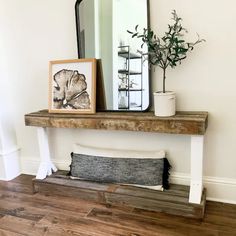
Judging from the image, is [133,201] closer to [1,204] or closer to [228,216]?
[228,216]

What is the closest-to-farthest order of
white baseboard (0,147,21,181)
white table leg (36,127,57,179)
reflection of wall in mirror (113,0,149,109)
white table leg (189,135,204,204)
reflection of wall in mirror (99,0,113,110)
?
white table leg (189,135,204,204)
reflection of wall in mirror (113,0,149,109)
reflection of wall in mirror (99,0,113,110)
white table leg (36,127,57,179)
white baseboard (0,147,21,181)

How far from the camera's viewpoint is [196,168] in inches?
71.7

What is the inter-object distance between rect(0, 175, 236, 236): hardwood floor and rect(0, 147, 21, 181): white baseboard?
Answer: 0.49 metres

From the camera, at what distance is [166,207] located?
6.07ft

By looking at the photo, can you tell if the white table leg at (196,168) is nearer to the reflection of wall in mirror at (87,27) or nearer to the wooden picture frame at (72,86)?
the wooden picture frame at (72,86)

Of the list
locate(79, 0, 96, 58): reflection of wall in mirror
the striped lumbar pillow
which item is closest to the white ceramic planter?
the striped lumbar pillow

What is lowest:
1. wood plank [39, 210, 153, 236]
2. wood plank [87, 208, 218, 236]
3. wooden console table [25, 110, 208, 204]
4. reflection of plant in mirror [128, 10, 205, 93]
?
wood plank [39, 210, 153, 236]

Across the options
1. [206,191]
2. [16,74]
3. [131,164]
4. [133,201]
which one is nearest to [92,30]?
[16,74]

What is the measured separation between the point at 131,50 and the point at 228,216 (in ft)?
4.64

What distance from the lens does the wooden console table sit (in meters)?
1.72

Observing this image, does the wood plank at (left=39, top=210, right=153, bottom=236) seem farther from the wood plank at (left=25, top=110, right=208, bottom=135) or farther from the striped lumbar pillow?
the wood plank at (left=25, top=110, right=208, bottom=135)

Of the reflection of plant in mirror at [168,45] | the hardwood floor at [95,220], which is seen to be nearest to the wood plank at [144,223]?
the hardwood floor at [95,220]

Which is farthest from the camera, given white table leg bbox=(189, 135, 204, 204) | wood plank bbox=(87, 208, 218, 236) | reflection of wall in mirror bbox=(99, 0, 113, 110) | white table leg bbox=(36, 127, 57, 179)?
white table leg bbox=(36, 127, 57, 179)

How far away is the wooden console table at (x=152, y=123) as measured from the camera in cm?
172
